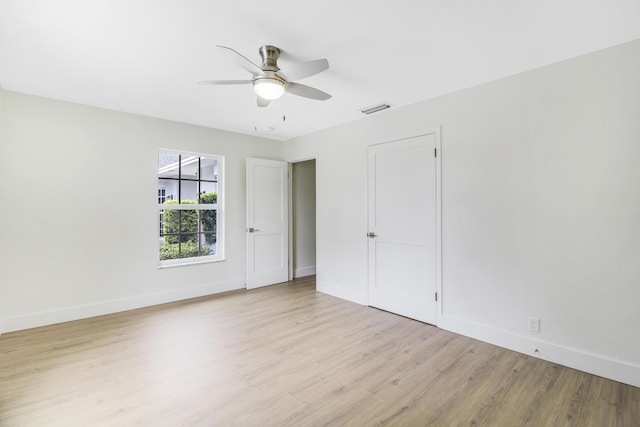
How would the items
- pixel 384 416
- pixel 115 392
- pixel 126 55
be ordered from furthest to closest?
pixel 126 55
pixel 115 392
pixel 384 416

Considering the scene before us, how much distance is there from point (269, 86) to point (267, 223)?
3.05m

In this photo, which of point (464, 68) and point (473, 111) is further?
point (473, 111)

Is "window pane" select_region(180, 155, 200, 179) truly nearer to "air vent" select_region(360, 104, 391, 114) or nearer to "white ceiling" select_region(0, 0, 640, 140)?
"white ceiling" select_region(0, 0, 640, 140)

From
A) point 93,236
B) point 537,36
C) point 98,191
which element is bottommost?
point 93,236

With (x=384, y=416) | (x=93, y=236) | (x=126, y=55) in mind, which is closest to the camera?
(x=384, y=416)

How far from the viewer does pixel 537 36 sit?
214 centimetres

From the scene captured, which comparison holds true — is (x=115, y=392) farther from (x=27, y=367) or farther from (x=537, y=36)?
(x=537, y=36)

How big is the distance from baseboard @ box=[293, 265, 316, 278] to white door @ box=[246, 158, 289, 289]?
0.31 metres

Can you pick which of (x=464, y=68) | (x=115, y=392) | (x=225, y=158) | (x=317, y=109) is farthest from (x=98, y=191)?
(x=464, y=68)

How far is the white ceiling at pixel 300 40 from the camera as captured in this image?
72.8 inches

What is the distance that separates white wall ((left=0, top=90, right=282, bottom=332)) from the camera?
3162 millimetres

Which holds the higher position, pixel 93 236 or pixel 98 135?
pixel 98 135

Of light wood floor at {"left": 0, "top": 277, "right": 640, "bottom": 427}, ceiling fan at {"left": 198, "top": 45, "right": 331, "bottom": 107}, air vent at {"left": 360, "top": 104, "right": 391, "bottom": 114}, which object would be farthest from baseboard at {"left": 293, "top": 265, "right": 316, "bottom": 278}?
ceiling fan at {"left": 198, "top": 45, "right": 331, "bottom": 107}

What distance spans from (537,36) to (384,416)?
2.82 m
